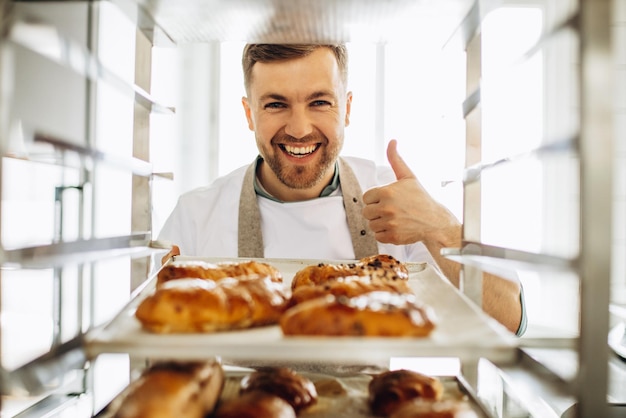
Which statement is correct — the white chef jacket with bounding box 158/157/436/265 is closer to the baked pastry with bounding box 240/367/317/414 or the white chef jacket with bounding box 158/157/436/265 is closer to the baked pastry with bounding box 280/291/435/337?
the baked pastry with bounding box 240/367/317/414

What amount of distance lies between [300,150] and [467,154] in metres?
1.35

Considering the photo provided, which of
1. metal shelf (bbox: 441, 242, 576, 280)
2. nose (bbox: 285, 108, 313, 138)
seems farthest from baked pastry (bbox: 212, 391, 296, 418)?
nose (bbox: 285, 108, 313, 138)

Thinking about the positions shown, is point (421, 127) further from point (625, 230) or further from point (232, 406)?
point (232, 406)

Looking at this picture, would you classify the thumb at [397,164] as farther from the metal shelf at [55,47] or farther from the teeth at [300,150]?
the metal shelf at [55,47]

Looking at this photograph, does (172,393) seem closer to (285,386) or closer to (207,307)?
(207,307)

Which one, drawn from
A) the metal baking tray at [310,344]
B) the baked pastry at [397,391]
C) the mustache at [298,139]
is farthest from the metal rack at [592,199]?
the mustache at [298,139]

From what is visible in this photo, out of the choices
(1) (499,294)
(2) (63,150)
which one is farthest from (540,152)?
(1) (499,294)

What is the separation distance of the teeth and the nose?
0.11 meters

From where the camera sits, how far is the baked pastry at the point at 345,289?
1078 millimetres

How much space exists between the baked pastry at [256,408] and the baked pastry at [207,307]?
0.13 meters

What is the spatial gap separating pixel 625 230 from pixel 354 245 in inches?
62.0

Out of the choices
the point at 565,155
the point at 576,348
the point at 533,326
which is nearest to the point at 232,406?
the point at 576,348

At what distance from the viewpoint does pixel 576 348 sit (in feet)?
2.32

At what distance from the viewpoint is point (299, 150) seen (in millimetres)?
2473
